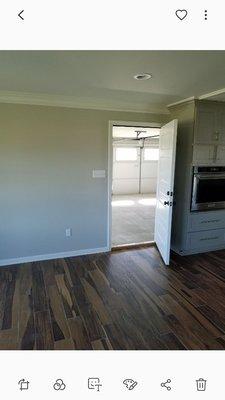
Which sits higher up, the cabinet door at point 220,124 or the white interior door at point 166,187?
the cabinet door at point 220,124

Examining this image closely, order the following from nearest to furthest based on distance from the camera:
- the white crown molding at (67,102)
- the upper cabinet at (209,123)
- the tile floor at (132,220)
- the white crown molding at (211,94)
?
the white crown molding at (211,94)
the white crown molding at (67,102)
the upper cabinet at (209,123)
the tile floor at (132,220)

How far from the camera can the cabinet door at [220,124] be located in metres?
3.44

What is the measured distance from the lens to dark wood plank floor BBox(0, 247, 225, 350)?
2.01 m

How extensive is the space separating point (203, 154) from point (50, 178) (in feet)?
7.38

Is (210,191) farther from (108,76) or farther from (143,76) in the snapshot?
(108,76)

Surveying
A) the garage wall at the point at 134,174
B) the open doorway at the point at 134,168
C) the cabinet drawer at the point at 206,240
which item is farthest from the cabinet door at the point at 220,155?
the garage wall at the point at 134,174

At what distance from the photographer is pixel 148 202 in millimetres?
8055

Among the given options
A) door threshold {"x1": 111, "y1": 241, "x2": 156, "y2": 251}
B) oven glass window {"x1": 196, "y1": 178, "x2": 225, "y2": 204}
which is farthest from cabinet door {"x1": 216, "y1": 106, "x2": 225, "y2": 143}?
door threshold {"x1": 111, "y1": 241, "x2": 156, "y2": 251}

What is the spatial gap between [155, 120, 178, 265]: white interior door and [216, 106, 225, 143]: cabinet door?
78cm
